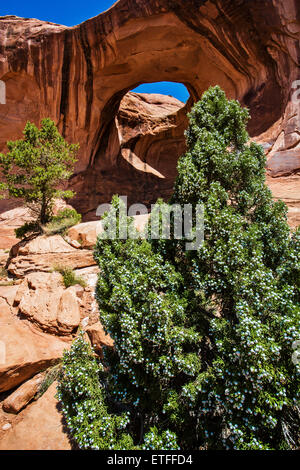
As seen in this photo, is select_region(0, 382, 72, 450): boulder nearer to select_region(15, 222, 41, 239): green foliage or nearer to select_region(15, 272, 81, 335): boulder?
select_region(15, 272, 81, 335): boulder

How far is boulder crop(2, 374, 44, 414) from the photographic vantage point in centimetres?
478

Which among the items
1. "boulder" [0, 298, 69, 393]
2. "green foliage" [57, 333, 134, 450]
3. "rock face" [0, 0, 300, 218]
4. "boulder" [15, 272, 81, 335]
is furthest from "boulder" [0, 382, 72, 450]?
"rock face" [0, 0, 300, 218]

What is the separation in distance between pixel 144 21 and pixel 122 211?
15475 mm

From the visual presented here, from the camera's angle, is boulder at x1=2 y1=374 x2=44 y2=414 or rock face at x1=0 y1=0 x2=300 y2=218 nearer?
boulder at x1=2 y1=374 x2=44 y2=414

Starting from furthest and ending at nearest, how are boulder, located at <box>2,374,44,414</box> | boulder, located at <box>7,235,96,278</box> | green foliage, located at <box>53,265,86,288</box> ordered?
boulder, located at <box>7,235,96,278</box>, green foliage, located at <box>53,265,86,288</box>, boulder, located at <box>2,374,44,414</box>

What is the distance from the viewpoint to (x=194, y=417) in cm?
378

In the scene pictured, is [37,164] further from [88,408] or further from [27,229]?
[88,408]

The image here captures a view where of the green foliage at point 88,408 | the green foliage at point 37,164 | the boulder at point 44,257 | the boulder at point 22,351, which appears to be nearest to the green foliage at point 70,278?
the boulder at point 44,257

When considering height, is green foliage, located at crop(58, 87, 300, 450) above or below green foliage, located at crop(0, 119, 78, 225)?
below

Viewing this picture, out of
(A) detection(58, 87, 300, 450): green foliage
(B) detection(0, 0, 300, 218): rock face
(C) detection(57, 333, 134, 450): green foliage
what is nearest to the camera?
(A) detection(58, 87, 300, 450): green foliage

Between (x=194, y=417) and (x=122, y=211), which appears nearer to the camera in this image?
(x=194, y=417)

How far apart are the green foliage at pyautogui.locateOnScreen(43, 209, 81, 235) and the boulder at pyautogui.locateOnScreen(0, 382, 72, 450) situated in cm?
699

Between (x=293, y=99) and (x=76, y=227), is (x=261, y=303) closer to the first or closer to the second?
(x=76, y=227)
